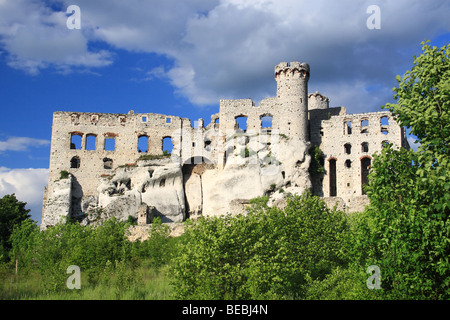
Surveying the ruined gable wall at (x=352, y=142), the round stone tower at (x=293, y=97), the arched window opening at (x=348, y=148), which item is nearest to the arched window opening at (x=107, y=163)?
the round stone tower at (x=293, y=97)

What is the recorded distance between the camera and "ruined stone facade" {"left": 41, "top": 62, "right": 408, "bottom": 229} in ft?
144

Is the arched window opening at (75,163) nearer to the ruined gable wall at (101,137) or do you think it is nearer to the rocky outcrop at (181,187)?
the ruined gable wall at (101,137)

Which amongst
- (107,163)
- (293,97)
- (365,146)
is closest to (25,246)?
(107,163)

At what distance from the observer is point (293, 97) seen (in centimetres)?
4675

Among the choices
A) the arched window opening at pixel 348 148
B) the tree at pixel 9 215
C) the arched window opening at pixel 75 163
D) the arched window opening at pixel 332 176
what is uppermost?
the arched window opening at pixel 348 148

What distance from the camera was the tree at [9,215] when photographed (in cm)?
3942

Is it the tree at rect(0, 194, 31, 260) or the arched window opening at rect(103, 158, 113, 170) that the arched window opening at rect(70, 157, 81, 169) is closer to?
the arched window opening at rect(103, 158, 113, 170)

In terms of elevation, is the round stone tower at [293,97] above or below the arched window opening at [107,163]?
above

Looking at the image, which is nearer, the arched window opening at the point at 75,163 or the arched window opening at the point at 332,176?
the arched window opening at the point at 332,176

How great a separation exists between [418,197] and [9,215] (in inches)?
1397

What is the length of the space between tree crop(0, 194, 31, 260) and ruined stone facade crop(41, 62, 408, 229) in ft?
7.80

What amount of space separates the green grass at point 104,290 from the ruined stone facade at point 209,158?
1511cm

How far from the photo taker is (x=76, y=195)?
4594 centimetres

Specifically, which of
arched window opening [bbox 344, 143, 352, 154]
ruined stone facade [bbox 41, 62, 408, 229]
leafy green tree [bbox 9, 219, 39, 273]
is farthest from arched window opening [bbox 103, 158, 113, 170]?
arched window opening [bbox 344, 143, 352, 154]
